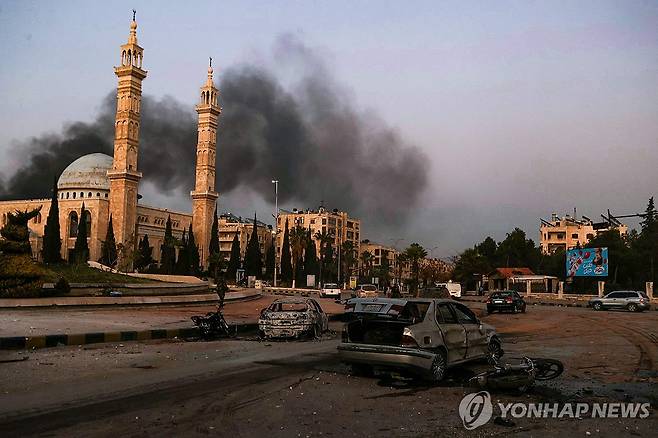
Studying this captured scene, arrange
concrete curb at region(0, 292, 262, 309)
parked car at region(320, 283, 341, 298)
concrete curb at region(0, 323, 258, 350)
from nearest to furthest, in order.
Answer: concrete curb at region(0, 323, 258, 350), concrete curb at region(0, 292, 262, 309), parked car at region(320, 283, 341, 298)

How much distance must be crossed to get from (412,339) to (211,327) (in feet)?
32.1

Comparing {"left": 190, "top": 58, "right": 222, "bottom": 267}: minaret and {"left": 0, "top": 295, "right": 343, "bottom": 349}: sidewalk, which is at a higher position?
{"left": 190, "top": 58, "right": 222, "bottom": 267}: minaret

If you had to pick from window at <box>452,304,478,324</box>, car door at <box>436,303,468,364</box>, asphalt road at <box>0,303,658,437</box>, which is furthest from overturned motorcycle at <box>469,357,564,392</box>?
window at <box>452,304,478,324</box>

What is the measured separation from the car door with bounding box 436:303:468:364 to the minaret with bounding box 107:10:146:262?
78889mm

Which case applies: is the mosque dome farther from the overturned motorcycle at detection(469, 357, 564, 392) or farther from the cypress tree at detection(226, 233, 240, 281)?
the overturned motorcycle at detection(469, 357, 564, 392)

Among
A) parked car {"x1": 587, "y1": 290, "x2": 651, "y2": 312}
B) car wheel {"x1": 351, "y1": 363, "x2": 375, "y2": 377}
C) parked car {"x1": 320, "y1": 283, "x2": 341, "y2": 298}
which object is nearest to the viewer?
car wheel {"x1": 351, "y1": 363, "x2": 375, "y2": 377}

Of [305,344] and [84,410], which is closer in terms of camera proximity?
[84,410]

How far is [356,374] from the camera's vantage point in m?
11.1

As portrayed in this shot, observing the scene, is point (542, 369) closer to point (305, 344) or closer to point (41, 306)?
point (305, 344)

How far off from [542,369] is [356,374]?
3.25 metres

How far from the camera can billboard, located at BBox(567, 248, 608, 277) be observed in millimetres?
61138

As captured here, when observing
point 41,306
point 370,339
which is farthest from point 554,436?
point 41,306

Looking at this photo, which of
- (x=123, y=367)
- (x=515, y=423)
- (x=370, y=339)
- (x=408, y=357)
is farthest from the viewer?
(x=123, y=367)

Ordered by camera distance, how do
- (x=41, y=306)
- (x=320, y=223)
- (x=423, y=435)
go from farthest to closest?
(x=320, y=223), (x=41, y=306), (x=423, y=435)
